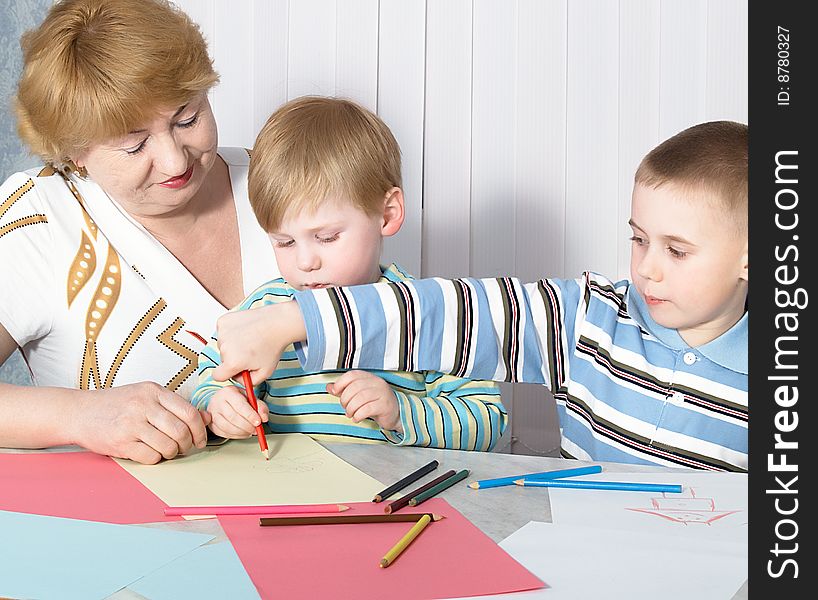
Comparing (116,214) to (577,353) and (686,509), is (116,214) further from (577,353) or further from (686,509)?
(686,509)

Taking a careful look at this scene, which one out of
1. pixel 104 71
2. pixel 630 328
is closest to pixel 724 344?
pixel 630 328

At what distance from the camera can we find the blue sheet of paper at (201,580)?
70cm

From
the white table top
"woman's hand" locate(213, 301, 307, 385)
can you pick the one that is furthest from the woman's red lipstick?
the white table top

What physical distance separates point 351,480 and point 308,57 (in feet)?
5.03

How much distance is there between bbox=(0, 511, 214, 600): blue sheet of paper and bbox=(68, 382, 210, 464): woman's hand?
0.60ft

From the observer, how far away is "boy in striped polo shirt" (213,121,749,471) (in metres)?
1.10

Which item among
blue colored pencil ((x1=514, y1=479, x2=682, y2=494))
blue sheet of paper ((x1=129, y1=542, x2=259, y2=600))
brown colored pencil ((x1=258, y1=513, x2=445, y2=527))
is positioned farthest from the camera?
blue colored pencil ((x1=514, y1=479, x2=682, y2=494))

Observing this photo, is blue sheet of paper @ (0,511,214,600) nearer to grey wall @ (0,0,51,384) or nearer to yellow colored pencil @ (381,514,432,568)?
yellow colored pencil @ (381,514,432,568)

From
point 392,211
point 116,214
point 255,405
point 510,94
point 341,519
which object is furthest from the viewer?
point 510,94

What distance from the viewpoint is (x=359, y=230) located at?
50.6 inches

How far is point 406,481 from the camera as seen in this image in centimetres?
95

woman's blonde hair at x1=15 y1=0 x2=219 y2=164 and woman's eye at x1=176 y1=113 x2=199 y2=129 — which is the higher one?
woman's blonde hair at x1=15 y1=0 x2=219 y2=164

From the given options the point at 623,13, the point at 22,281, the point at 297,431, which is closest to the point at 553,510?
the point at 297,431

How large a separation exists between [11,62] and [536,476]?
1.99 m
